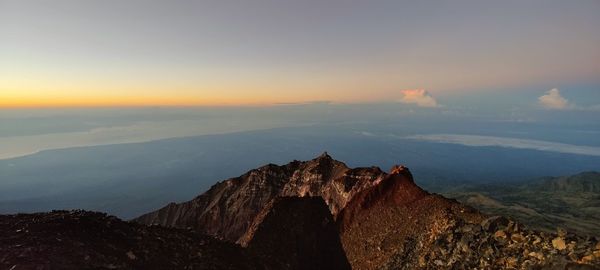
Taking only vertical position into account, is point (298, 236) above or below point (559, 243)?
below

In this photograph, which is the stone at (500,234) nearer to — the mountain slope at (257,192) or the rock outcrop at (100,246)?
the rock outcrop at (100,246)

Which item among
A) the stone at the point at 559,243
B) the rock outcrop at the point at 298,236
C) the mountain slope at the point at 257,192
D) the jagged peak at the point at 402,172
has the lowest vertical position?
the mountain slope at the point at 257,192

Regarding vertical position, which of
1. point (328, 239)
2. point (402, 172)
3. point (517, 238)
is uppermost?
point (517, 238)

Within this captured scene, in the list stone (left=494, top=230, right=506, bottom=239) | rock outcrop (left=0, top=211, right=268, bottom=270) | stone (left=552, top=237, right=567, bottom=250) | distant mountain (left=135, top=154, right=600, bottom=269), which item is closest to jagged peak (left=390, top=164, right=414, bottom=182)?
distant mountain (left=135, top=154, right=600, bottom=269)

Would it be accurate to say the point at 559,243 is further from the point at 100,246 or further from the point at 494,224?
the point at 100,246

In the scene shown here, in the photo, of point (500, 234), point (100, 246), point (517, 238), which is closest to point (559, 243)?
point (517, 238)

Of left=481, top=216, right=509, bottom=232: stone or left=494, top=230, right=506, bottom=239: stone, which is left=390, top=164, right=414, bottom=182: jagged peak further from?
left=494, top=230, right=506, bottom=239: stone

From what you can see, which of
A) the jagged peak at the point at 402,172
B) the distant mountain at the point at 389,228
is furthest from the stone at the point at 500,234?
the jagged peak at the point at 402,172

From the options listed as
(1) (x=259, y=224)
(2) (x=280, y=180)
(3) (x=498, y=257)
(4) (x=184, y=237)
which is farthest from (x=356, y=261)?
(2) (x=280, y=180)

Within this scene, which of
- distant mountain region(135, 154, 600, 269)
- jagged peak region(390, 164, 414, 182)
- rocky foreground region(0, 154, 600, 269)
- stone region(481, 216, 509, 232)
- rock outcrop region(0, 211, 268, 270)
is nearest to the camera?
rock outcrop region(0, 211, 268, 270)
